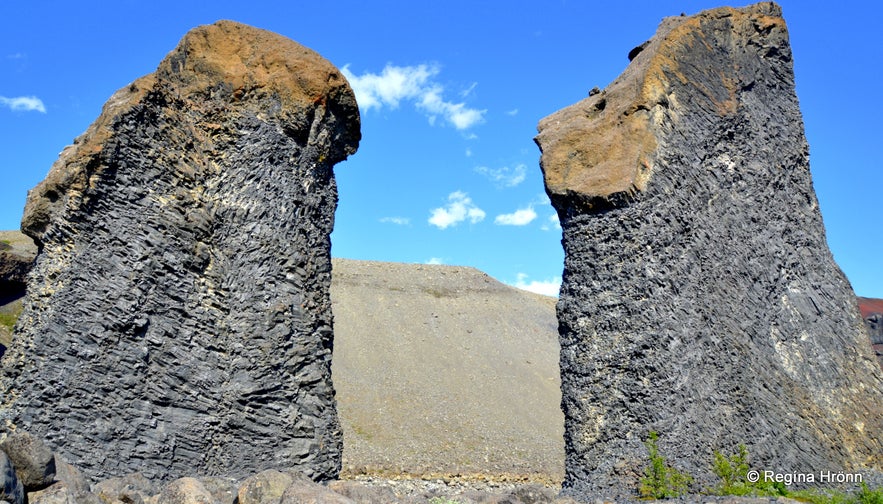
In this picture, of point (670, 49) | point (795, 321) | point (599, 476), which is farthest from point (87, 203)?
point (795, 321)

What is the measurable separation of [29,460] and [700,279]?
6554 millimetres

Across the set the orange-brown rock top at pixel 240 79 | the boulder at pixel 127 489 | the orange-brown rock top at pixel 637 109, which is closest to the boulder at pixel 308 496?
the boulder at pixel 127 489

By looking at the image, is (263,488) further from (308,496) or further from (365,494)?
(308,496)

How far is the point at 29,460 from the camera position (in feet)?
17.7

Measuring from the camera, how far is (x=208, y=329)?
7555 millimetres

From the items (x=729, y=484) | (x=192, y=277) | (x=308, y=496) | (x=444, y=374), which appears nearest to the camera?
(x=308, y=496)

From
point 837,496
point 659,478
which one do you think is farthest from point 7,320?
point 837,496

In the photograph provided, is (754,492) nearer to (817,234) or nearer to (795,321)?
(795,321)

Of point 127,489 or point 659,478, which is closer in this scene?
point 127,489

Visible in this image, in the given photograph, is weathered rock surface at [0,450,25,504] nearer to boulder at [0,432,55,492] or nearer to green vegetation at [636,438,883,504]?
boulder at [0,432,55,492]

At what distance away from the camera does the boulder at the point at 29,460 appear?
5.36m

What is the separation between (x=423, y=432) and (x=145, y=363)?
18966 millimetres

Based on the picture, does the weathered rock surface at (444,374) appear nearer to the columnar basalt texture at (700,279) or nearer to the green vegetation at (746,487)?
the columnar basalt texture at (700,279)

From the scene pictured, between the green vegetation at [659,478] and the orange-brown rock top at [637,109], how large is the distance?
2.62 metres
